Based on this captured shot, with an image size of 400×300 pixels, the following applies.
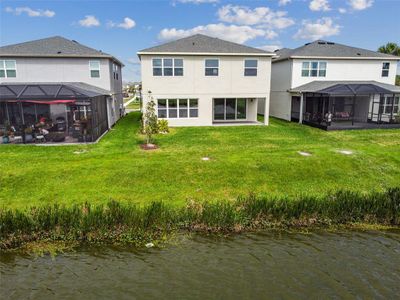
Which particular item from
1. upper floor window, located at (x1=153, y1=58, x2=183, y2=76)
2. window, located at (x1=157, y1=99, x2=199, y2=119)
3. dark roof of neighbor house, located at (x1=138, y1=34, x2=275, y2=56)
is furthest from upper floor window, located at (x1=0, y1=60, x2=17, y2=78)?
window, located at (x1=157, y1=99, x2=199, y2=119)

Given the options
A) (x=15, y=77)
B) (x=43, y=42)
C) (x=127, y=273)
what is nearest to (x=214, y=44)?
(x=43, y=42)

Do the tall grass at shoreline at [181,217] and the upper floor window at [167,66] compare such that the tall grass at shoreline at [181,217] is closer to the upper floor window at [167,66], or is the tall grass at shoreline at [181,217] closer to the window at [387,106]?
the upper floor window at [167,66]

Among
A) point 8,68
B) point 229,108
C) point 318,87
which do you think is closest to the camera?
point 8,68

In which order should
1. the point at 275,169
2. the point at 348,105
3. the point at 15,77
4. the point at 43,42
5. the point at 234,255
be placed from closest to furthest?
the point at 234,255 < the point at 275,169 < the point at 15,77 < the point at 43,42 < the point at 348,105

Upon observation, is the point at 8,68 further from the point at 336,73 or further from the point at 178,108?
the point at 336,73

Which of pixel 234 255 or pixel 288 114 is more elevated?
pixel 288 114

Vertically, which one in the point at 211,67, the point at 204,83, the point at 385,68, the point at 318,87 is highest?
the point at 385,68

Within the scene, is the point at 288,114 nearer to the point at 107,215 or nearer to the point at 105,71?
the point at 105,71

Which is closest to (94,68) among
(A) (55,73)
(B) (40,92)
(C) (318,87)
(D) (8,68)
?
(A) (55,73)
